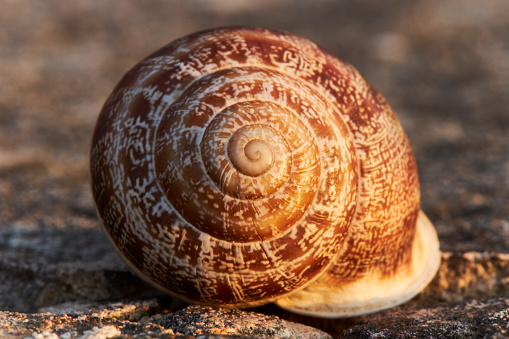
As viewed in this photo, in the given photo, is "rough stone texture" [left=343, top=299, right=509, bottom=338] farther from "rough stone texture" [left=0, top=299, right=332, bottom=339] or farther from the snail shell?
"rough stone texture" [left=0, top=299, right=332, bottom=339]

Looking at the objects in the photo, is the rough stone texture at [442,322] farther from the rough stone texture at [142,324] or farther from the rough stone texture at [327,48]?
the rough stone texture at [142,324]

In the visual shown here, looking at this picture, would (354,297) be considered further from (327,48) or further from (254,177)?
(327,48)

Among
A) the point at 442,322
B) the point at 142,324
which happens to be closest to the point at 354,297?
the point at 442,322

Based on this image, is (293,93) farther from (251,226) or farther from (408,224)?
(408,224)

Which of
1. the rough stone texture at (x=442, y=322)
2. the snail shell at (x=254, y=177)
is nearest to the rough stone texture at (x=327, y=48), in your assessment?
A: the rough stone texture at (x=442, y=322)

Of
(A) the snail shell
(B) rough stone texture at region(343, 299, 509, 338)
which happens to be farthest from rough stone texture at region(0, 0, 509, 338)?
(A) the snail shell

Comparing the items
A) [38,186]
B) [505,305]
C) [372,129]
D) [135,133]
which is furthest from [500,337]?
[38,186]
